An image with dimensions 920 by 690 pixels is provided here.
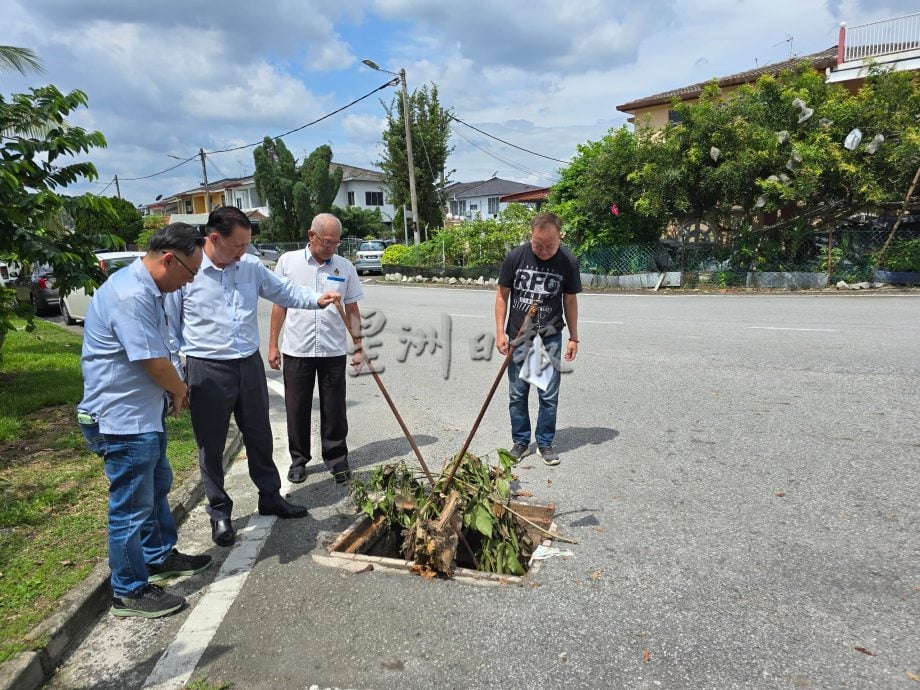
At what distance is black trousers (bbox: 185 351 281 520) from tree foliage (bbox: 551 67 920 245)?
15365 mm

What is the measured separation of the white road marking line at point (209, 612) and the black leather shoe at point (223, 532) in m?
0.05

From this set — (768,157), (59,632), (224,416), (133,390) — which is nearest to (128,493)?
(133,390)

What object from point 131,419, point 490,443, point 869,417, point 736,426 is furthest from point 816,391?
point 131,419

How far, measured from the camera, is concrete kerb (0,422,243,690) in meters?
2.56

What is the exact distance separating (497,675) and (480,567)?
2.95ft

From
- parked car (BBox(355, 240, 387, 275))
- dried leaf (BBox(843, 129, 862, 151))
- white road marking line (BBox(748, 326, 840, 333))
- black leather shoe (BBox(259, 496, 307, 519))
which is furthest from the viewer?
parked car (BBox(355, 240, 387, 275))

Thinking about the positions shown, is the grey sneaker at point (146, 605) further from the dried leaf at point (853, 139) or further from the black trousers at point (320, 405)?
the dried leaf at point (853, 139)

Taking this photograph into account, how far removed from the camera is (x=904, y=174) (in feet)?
52.1

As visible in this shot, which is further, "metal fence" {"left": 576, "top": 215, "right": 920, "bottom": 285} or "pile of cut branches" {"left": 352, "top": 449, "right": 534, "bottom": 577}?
"metal fence" {"left": 576, "top": 215, "right": 920, "bottom": 285}

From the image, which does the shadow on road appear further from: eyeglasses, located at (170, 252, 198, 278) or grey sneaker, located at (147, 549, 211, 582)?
eyeglasses, located at (170, 252, 198, 278)

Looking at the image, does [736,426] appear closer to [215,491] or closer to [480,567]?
[480,567]

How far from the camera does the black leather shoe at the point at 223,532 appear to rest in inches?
150

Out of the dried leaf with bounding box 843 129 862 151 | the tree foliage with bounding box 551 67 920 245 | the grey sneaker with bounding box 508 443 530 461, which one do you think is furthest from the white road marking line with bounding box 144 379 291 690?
the dried leaf with bounding box 843 129 862 151

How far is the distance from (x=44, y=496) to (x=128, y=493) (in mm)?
1751
